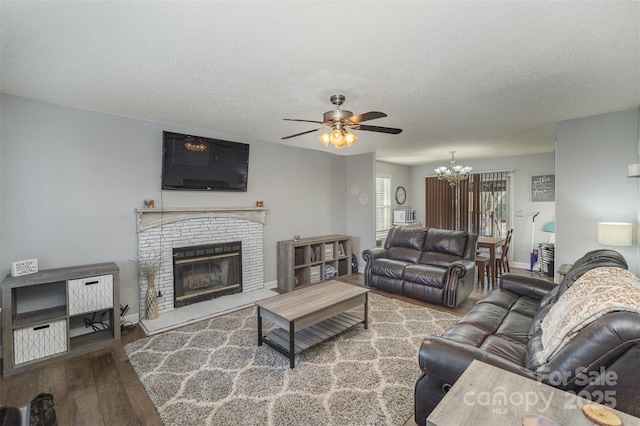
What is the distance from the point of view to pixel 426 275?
4008mm

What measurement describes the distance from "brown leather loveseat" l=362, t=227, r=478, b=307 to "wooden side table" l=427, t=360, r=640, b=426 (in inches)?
109

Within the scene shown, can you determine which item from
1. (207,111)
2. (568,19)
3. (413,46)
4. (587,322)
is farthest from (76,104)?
(587,322)

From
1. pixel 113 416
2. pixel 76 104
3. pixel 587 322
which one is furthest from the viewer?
pixel 76 104

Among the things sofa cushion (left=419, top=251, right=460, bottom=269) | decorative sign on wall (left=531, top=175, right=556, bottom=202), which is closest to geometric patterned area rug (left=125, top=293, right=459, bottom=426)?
sofa cushion (left=419, top=251, right=460, bottom=269)

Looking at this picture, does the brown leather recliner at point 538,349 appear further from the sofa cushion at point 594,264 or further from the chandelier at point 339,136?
the chandelier at point 339,136

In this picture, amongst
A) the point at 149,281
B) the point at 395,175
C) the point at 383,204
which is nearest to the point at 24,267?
the point at 149,281

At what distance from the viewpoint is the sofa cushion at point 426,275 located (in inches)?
154

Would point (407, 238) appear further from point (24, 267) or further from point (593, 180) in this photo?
point (24, 267)

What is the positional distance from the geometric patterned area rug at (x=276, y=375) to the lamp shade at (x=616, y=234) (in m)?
1.86

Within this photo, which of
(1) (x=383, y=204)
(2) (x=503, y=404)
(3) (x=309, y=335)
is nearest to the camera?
(2) (x=503, y=404)

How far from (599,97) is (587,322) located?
2.63 metres

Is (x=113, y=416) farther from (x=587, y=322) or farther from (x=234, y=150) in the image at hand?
(x=234, y=150)

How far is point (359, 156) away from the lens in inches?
232

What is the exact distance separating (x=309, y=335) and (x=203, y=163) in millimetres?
2686
